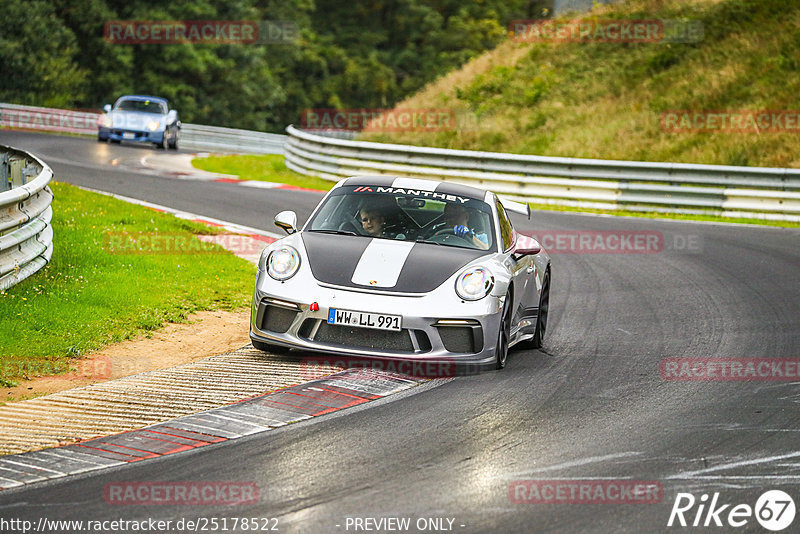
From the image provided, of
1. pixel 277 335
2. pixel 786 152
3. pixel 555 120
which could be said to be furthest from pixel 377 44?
pixel 277 335

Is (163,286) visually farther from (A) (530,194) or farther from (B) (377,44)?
(B) (377,44)

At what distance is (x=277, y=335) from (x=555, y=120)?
76.2ft

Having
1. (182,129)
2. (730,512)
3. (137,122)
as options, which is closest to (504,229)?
(730,512)

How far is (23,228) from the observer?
9.68 meters

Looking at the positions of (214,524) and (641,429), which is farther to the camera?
(641,429)

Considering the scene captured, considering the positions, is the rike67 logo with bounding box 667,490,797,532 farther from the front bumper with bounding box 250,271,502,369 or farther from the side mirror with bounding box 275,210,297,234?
the side mirror with bounding box 275,210,297,234

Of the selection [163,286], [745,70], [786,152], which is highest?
[745,70]

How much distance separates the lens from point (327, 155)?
84.0ft

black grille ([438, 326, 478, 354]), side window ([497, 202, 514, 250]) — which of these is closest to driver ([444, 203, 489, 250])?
side window ([497, 202, 514, 250])

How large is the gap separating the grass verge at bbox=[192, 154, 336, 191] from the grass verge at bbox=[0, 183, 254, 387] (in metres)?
9.33

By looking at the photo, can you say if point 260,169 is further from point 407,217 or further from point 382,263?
point 382,263

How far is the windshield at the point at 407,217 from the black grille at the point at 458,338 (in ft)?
3.73

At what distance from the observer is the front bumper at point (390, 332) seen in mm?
7500

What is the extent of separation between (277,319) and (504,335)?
1.71 meters
